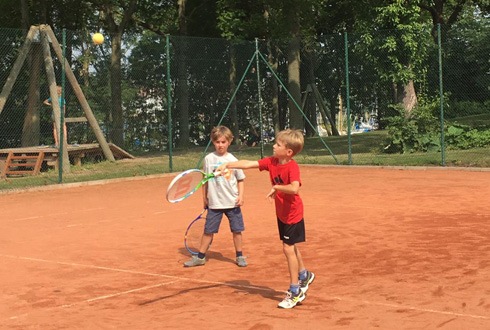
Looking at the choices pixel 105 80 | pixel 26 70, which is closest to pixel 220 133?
pixel 26 70

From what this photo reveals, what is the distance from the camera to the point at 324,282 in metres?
7.71

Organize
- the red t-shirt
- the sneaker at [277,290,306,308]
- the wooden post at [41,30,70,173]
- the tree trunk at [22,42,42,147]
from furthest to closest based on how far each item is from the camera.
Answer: the tree trunk at [22,42,42,147], the wooden post at [41,30,70,173], the red t-shirt, the sneaker at [277,290,306,308]

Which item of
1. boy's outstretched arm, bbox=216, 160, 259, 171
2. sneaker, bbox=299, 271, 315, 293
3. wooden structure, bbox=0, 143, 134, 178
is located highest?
boy's outstretched arm, bbox=216, 160, 259, 171

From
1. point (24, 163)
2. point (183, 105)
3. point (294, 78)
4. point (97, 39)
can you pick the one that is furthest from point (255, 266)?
point (294, 78)

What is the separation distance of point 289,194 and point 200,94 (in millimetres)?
19659

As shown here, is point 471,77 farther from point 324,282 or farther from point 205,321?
point 205,321

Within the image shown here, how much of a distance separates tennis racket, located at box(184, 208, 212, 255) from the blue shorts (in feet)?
0.42

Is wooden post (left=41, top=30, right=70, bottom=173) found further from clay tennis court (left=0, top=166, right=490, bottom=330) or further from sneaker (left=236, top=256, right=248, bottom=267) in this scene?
sneaker (left=236, top=256, right=248, bottom=267)

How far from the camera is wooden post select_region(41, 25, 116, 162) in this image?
2045 cm

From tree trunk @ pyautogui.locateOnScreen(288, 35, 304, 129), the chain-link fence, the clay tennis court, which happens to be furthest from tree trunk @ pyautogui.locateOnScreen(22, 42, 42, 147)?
tree trunk @ pyautogui.locateOnScreen(288, 35, 304, 129)

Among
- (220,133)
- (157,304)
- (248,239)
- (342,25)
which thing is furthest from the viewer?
(342,25)

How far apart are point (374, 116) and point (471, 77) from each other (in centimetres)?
582

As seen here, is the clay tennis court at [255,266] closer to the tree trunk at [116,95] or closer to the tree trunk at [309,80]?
the tree trunk at [116,95]

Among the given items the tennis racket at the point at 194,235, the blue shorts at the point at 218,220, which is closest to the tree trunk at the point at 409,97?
the tennis racket at the point at 194,235
